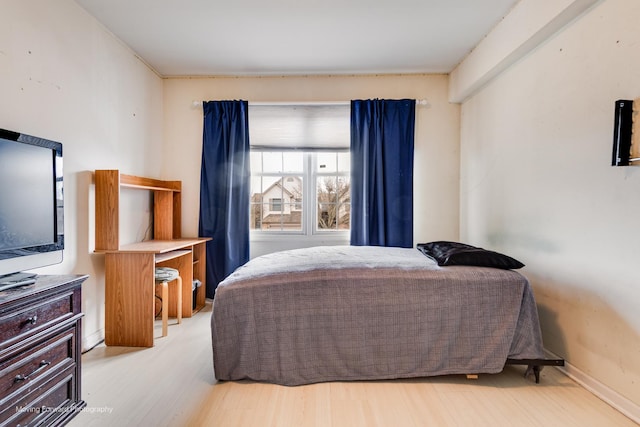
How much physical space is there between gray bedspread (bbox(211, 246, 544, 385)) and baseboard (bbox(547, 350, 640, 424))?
308 millimetres

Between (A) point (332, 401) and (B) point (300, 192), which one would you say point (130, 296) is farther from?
(B) point (300, 192)

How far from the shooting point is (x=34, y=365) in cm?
139

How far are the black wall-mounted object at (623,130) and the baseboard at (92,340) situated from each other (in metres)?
3.71

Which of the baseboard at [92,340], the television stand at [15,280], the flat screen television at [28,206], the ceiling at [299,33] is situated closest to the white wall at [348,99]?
the ceiling at [299,33]

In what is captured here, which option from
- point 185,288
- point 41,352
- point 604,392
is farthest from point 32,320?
point 604,392

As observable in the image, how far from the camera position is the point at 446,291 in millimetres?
1921

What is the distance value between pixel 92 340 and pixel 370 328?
7.24 feet

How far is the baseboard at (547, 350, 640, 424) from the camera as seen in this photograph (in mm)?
1630

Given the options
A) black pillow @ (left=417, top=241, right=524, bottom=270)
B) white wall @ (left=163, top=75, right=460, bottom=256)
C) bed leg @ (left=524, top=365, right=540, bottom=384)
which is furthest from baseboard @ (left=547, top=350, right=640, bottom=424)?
white wall @ (left=163, top=75, right=460, bottom=256)

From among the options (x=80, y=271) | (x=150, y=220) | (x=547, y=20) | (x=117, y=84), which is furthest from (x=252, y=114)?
(x=547, y=20)

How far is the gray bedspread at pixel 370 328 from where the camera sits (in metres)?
1.90

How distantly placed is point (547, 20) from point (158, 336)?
3.76 m

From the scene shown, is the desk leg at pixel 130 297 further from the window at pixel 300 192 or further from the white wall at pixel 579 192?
the white wall at pixel 579 192

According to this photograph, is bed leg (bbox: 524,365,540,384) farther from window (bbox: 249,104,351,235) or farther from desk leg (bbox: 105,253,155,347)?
desk leg (bbox: 105,253,155,347)
